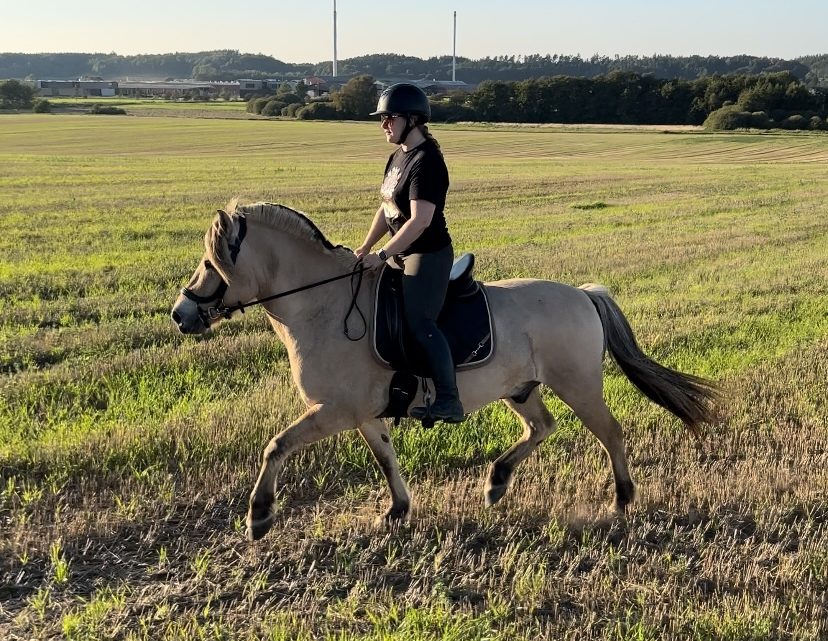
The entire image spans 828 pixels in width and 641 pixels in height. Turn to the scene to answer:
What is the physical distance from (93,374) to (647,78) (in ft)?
350

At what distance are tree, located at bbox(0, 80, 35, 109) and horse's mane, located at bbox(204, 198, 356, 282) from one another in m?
123

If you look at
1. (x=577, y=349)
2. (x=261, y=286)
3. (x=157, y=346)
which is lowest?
(x=157, y=346)

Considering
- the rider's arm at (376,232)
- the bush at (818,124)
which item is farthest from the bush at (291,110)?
the rider's arm at (376,232)

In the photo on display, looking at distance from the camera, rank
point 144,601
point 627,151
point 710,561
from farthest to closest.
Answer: point 627,151
point 710,561
point 144,601

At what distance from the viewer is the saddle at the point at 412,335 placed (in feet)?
16.2

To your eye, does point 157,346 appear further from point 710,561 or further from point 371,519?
point 710,561

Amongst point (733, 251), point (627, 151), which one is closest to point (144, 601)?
point (733, 251)

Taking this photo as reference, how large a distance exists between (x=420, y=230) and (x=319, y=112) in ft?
316

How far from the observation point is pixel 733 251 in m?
17.4

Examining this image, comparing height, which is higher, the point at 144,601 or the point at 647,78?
the point at 647,78

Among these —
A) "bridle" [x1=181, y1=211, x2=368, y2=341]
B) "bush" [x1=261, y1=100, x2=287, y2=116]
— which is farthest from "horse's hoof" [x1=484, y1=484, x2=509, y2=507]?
"bush" [x1=261, y1=100, x2=287, y2=116]

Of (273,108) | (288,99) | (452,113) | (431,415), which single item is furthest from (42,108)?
(431,415)

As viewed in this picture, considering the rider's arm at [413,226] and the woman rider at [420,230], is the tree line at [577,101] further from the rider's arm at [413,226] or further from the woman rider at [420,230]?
the rider's arm at [413,226]

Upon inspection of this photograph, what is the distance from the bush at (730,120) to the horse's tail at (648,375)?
289ft
